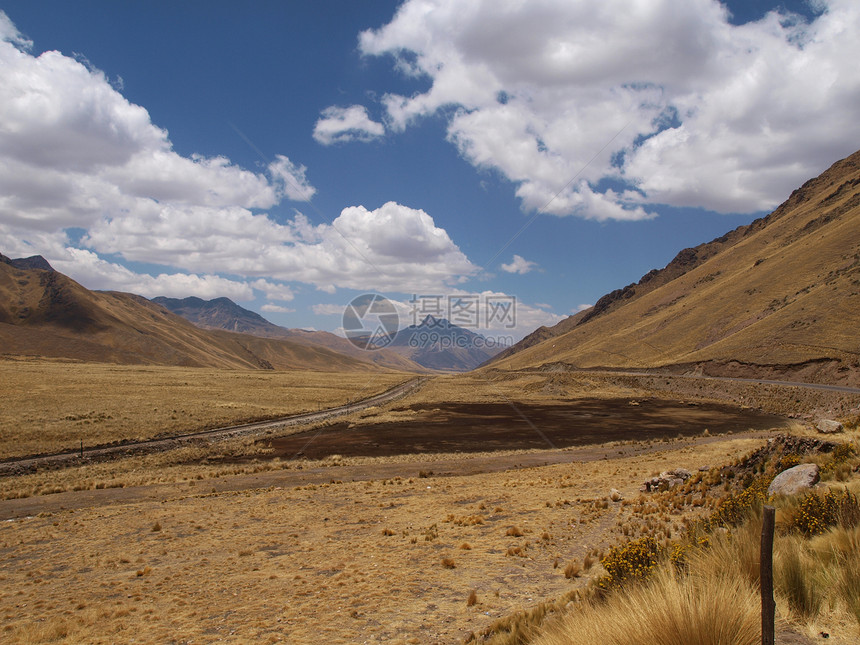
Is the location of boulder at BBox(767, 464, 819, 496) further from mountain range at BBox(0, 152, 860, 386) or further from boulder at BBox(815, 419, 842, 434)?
mountain range at BBox(0, 152, 860, 386)

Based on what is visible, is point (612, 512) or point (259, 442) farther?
point (259, 442)

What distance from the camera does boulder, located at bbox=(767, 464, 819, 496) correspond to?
11.0 meters

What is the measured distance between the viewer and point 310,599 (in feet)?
36.8

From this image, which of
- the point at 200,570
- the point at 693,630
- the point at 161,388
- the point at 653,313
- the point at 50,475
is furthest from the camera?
the point at 653,313

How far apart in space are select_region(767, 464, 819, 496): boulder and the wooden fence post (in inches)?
340

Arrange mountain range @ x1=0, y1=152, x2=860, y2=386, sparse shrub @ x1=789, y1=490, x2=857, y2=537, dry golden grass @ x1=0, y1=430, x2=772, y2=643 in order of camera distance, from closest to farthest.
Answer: sparse shrub @ x1=789, y1=490, x2=857, y2=537 < dry golden grass @ x1=0, y1=430, x2=772, y2=643 < mountain range @ x1=0, y1=152, x2=860, y2=386

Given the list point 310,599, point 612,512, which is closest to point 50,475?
point 310,599

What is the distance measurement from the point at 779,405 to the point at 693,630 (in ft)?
216

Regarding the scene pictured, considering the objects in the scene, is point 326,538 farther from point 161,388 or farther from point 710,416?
point 161,388

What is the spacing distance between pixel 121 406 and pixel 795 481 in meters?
67.4

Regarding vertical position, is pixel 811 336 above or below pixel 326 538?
above

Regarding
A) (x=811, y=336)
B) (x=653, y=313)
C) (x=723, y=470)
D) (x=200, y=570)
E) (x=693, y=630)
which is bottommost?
(x=200, y=570)

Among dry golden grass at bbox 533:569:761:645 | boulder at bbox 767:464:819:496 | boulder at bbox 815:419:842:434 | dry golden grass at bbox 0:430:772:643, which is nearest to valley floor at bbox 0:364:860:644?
dry golden grass at bbox 0:430:772:643

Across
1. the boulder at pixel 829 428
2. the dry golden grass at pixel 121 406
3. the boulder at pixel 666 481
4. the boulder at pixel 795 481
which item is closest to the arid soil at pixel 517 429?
the dry golden grass at pixel 121 406
